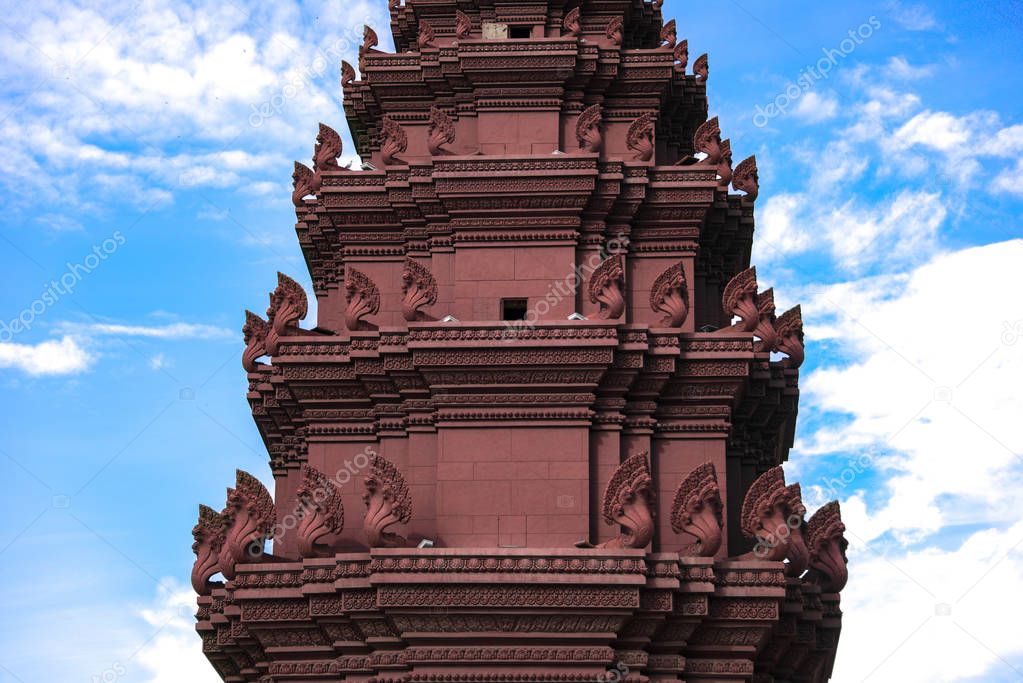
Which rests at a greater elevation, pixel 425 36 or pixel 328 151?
pixel 425 36

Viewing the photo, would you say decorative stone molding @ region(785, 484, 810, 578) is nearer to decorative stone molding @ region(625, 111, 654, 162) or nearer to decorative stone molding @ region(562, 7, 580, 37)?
decorative stone molding @ region(625, 111, 654, 162)

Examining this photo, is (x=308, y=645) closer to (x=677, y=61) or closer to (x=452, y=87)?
(x=452, y=87)

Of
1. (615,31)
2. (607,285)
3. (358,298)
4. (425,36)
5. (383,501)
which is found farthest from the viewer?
(425,36)

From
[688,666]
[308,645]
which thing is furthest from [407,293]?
[688,666]

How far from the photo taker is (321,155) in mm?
29422

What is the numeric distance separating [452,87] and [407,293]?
588 centimetres

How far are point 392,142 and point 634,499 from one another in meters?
9.50

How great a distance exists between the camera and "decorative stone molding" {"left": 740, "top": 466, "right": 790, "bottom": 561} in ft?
81.0

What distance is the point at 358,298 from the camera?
2703 centimetres

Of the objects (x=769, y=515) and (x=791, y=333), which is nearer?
(x=769, y=515)

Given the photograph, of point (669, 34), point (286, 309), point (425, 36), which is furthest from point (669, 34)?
point (286, 309)

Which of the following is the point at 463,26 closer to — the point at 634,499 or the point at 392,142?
the point at 392,142

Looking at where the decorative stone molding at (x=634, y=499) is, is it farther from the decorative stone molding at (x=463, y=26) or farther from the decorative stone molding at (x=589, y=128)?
the decorative stone molding at (x=463, y=26)

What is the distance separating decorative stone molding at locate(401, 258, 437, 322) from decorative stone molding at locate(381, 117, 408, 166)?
3.38 m
